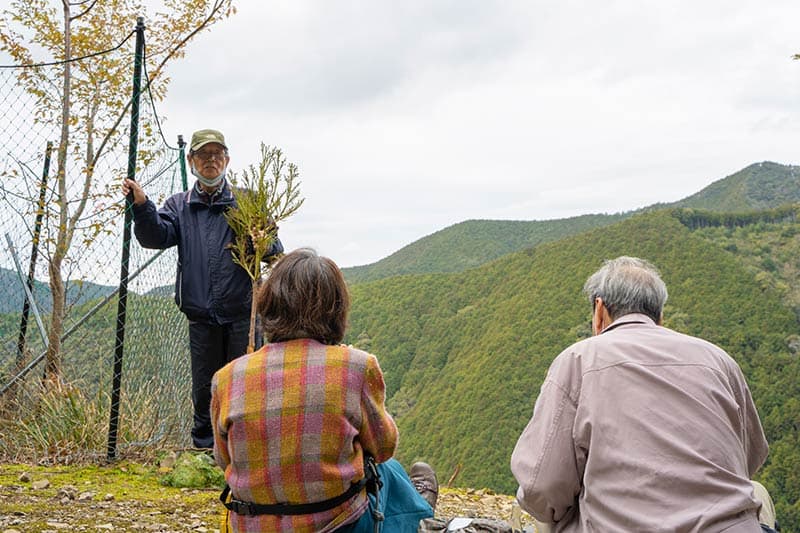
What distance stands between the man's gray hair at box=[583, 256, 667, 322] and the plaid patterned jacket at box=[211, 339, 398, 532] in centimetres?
66

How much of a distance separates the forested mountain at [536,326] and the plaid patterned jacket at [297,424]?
3654cm

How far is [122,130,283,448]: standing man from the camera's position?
354 cm

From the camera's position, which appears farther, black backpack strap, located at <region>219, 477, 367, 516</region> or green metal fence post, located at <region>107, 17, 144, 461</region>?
green metal fence post, located at <region>107, 17, 144, 461</region>

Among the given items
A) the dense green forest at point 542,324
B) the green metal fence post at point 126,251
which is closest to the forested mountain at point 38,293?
the green metal fence post at point 126,251

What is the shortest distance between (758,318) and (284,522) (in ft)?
181

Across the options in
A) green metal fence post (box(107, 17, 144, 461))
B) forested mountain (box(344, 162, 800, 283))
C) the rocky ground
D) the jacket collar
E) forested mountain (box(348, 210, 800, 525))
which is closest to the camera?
the jacket collar

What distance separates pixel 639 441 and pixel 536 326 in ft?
170

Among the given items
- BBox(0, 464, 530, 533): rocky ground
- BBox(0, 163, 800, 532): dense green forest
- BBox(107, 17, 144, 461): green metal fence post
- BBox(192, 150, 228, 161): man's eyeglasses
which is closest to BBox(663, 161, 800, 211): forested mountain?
BBox(0, 163, 800, 532): dense green forest

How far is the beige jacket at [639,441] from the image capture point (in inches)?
63.9

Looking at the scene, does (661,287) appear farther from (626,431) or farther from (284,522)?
(284,522)

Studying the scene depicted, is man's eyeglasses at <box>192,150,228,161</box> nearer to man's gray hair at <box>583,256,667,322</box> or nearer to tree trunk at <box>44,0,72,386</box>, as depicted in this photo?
tree trunk at <box>44,0,72,386</box>

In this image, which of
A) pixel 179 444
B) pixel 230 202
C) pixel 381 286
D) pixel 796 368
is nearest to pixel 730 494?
pixel 230 202

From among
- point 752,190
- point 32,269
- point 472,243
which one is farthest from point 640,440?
point 472,243

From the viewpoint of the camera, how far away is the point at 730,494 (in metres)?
1.62
